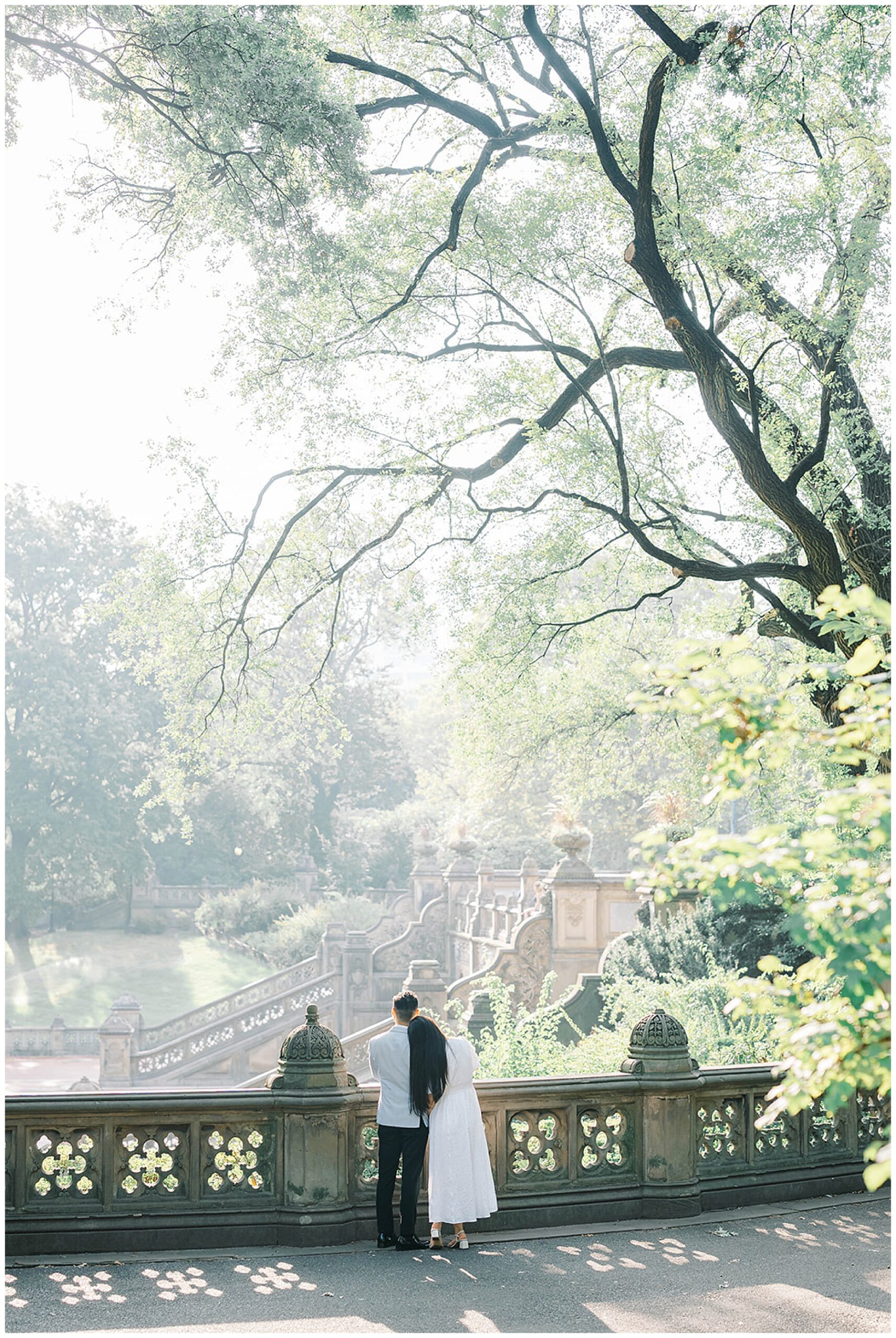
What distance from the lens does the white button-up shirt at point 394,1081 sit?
661 centimetres

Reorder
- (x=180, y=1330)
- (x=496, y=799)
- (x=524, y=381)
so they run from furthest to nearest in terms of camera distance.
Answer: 1. (x=496, y=799)
2. (x=524, y=381)
3. (x=180, y=1330)

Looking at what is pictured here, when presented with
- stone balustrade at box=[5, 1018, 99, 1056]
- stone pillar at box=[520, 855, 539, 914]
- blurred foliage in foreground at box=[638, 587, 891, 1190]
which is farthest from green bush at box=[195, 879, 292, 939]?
blurred foliage in foreground at box=[638, 587, 891, 1190]

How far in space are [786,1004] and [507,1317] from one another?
113 inches

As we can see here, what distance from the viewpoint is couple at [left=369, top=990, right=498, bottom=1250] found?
6555 millimetres

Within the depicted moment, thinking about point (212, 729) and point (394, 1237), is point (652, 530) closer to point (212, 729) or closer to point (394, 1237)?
point (212, 729)

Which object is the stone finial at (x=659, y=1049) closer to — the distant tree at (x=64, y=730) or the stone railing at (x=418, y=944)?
the stone railing at (x=418, y=944)

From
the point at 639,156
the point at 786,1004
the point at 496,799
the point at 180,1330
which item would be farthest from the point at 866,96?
the point at 496,799

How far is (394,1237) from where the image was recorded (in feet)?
21.7

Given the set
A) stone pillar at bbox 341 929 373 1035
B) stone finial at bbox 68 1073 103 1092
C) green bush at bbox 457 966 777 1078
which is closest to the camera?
green bush at bbox 457 966 777 1078

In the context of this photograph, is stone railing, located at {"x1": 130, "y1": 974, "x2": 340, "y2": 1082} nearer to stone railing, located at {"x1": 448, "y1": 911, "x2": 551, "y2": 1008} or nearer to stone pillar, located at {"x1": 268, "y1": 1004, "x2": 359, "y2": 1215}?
stone railing, located at {"x1": 448, "y1": 911, "x2": 551, "y2": 1008}

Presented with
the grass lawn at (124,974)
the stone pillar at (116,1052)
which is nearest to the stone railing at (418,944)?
the grass lawn at (124,974)

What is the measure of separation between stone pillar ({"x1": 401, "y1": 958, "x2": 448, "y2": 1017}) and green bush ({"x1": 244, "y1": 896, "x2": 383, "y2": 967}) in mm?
15080

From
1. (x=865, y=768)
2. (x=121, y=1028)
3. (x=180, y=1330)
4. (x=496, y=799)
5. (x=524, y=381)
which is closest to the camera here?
(x=180, y=1330)

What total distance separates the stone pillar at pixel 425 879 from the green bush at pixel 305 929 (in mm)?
1959
